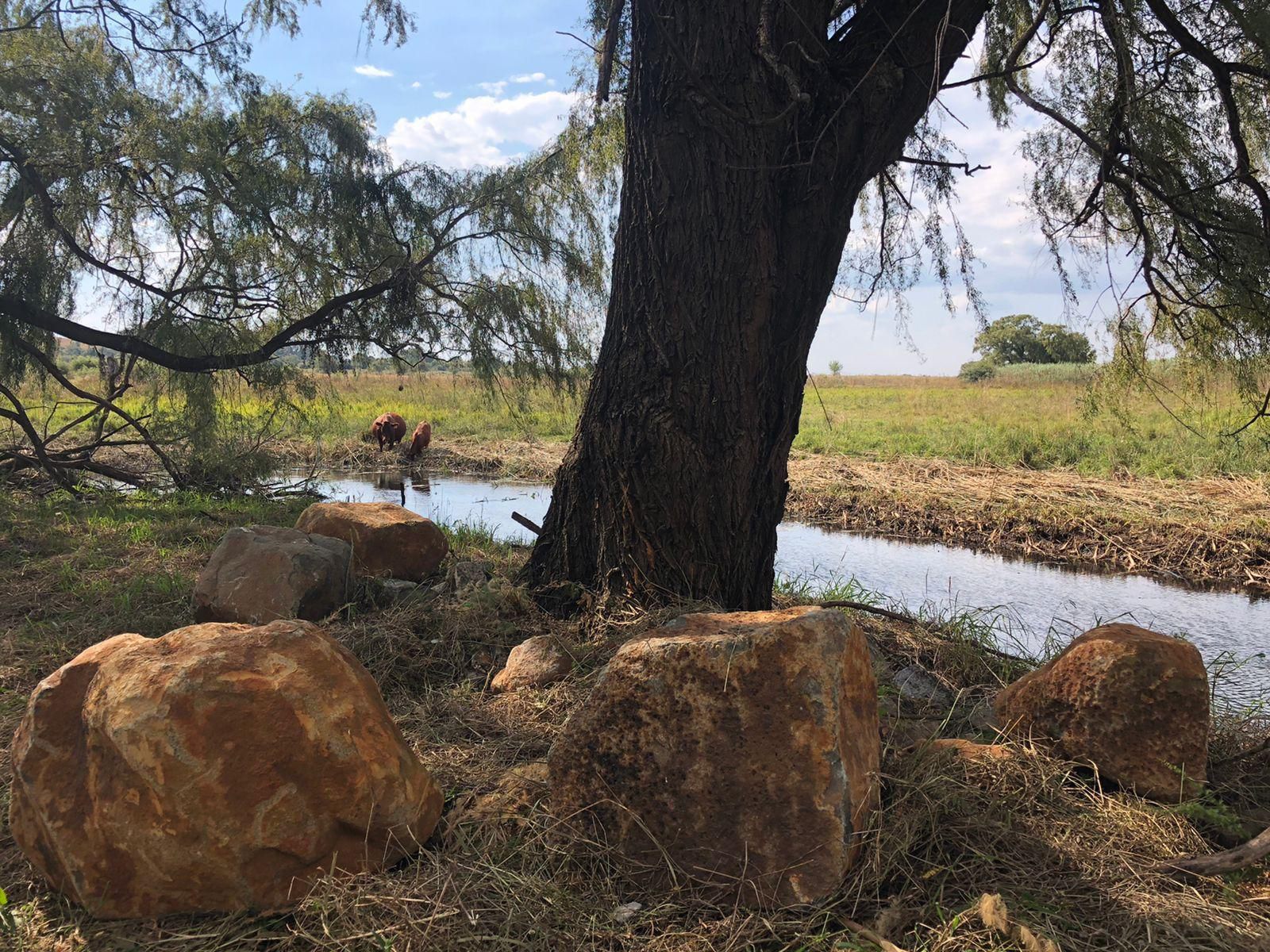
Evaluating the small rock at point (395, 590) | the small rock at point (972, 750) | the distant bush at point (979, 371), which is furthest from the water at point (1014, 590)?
the distant bush at point (979, 371)

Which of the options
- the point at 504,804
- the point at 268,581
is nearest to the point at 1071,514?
the point at 268,581

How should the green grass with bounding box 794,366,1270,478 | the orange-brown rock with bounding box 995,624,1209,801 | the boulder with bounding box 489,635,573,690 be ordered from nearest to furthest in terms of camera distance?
the orange-brown rock with bounding box 995,624,1209,801, the boulder with bounding box 489,635,573,690, the green grass with bounding box 794,366,1270,478

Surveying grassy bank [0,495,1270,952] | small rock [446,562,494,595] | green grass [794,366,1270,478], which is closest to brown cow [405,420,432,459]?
green grass [794,366,1270,478]

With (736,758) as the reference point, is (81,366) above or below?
above

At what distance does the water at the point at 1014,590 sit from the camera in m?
5.58

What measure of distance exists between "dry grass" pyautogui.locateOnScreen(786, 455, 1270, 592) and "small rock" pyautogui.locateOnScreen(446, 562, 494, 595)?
19.7 feet

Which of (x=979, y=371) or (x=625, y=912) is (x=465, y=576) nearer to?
(x=625, y=912)

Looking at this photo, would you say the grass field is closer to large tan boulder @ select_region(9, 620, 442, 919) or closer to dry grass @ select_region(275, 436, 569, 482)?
dry grass @ select_region(275, 436, 569, 482)

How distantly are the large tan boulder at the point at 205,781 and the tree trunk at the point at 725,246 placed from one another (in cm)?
175

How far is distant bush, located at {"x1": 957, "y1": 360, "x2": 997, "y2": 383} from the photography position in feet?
111

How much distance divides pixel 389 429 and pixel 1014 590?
11.2 metres

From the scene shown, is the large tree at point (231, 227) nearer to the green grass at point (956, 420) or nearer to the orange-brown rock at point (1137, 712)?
the green grass at point (956, 420)

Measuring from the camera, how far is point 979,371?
113 feet

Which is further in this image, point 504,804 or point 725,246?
point 725,246
